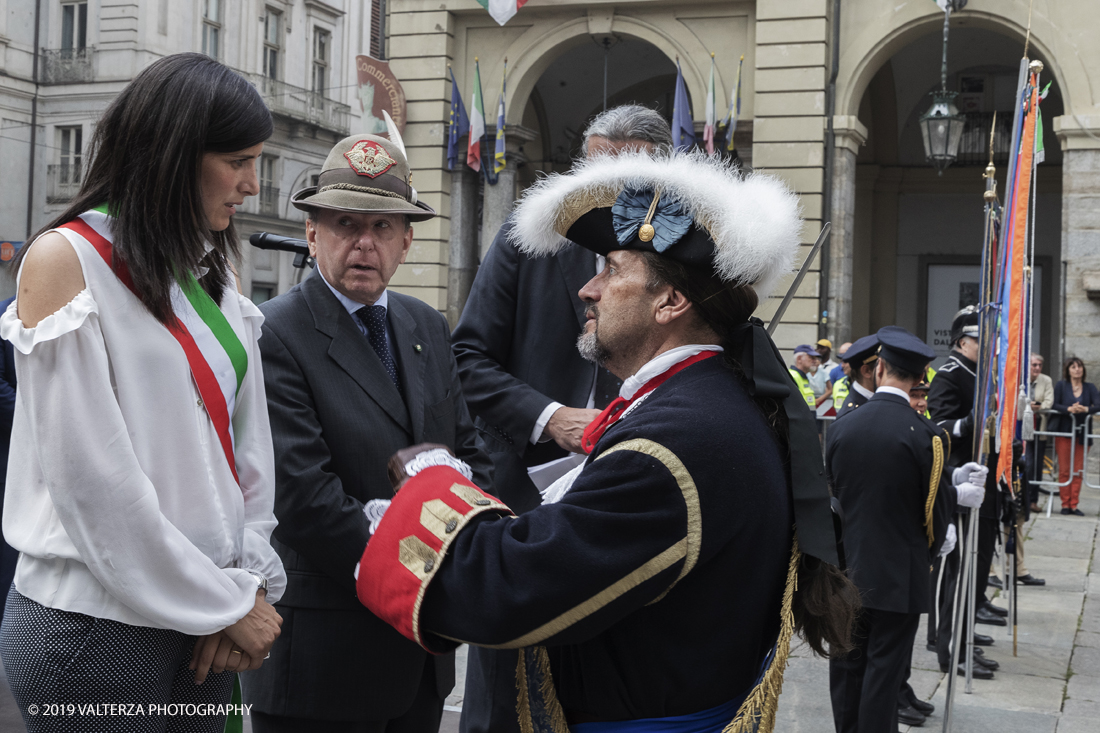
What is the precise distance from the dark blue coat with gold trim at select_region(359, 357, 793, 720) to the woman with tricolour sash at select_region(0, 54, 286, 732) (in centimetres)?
42

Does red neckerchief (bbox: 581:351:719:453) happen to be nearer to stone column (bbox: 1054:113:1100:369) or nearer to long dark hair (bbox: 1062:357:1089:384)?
long dark hair (bbox: 1062:357:1089:384)

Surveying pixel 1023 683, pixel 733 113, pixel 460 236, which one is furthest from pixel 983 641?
pixel 460 236

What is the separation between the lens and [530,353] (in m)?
3.35

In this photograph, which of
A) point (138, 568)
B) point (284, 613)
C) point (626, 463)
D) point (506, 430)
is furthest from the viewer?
point (506, 430)

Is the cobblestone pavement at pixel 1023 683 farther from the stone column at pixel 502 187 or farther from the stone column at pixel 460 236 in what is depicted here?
the stone column at pixel 460 236

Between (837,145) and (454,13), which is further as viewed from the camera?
(454,13)

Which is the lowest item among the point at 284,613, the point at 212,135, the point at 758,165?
the point at 284,613

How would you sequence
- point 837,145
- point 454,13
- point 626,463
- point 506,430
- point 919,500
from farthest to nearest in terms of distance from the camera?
point 454,13, point 837,145, point 919,500, point 506,430, point 626,463

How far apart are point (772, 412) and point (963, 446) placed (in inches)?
210

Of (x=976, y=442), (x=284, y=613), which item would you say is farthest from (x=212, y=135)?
(x=976, y=442)

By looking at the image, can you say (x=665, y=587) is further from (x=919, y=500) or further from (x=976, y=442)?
(x=976, y=442)

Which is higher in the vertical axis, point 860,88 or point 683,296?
point 860,88

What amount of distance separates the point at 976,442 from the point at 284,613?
3760mm

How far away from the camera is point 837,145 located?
571 inches
